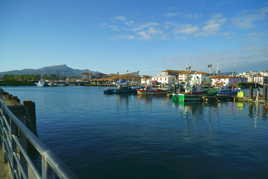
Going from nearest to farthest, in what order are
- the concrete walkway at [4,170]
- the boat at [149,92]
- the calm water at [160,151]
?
the concrete walkway at [4,170] < the calm water at [160,151] < the boat at [149,92]

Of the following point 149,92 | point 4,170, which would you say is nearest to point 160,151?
point 4,170

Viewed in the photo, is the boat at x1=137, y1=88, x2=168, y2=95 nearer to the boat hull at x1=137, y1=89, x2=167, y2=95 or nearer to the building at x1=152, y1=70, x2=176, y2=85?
the boat hull at x1=137, y1=89, x2=167, y2=95

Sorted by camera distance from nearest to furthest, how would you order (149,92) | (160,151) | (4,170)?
(4,170) < (160,151) < (149,92)

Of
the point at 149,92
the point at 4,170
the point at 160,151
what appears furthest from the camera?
the point at 149,92

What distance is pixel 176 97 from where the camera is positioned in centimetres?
4781

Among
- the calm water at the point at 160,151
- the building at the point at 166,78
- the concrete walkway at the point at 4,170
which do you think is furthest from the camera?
the building at the point at 166,78

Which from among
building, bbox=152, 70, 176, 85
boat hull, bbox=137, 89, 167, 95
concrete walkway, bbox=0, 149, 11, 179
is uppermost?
building, bbox=152, 70, 176, 85

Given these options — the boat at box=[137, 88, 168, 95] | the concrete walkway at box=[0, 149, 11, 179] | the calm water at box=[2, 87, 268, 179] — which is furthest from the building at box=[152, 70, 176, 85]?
the concrete walkway at box=[0, 149, 11, 179]

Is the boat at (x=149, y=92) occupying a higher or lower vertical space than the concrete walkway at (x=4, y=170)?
lower

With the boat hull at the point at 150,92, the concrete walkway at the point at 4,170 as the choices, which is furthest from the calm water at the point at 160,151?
the boat hull at the point at 150,92

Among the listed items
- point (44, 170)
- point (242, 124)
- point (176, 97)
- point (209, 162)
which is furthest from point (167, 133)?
point (176, 97)

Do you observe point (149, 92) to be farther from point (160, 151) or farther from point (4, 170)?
point (4, 170)

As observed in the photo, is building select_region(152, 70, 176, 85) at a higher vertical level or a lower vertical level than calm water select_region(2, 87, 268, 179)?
higher

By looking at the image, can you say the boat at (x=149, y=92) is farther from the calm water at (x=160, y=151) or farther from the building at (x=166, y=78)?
the calm water at (x=160, y=151)
